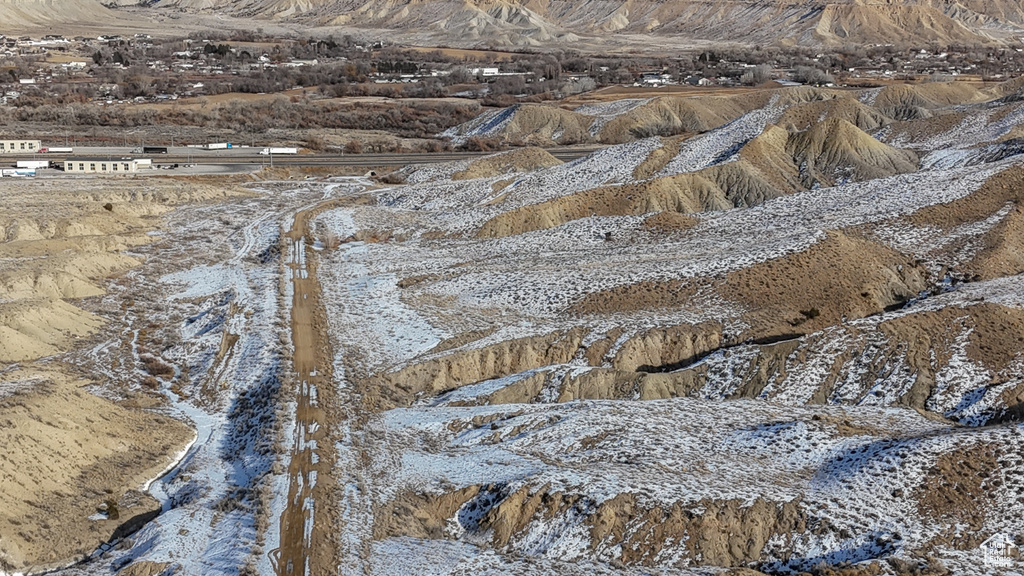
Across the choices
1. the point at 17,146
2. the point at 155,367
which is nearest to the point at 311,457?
the point at 155,367

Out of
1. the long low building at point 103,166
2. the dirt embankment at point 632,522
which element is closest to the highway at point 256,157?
the long low building at point 103,166

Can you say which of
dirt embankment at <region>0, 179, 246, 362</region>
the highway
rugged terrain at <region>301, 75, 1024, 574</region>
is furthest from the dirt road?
the highway

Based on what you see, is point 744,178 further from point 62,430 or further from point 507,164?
point 62,430

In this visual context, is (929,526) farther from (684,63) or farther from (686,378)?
(684,63)

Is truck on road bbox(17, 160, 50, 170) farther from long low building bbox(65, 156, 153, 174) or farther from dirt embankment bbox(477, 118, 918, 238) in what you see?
dirt embankment bbox(477, 118, 918, 238)

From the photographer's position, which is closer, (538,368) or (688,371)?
(688,371)

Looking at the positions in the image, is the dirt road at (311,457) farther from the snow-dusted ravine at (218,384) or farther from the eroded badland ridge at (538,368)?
the snow-dusted ravine at (218,384)
